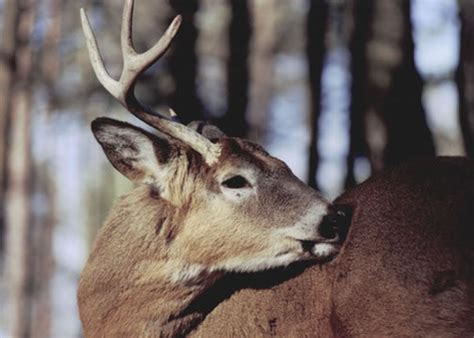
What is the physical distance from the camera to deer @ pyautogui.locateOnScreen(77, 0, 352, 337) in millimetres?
6559

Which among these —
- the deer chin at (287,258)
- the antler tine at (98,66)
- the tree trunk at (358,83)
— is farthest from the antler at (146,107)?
the tree trunk at (358,83)

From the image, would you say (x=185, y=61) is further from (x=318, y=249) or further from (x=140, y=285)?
(x=318, y=249)

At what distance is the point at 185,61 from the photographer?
52.1ft

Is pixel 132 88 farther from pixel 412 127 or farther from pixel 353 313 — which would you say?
pixel 412 127

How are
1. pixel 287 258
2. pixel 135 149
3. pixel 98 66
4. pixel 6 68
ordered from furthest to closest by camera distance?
pixel 6 68 → pixel 98 66 → pixel 135 149 → pixel 287 258

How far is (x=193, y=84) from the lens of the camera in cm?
1599

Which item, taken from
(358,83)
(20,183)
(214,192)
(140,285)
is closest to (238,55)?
(358,83)

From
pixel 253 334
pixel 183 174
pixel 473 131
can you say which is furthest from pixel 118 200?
pixel 473 131

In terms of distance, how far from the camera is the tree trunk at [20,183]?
23.5 metres

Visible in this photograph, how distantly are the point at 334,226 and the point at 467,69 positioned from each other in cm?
495

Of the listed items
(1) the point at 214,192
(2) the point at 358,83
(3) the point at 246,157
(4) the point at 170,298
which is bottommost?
(2) the point at 358,83

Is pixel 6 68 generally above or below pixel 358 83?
above

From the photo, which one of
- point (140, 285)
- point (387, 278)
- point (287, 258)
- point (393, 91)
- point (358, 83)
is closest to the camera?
point (387, 278)

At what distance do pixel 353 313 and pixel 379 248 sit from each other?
0.43 metres
